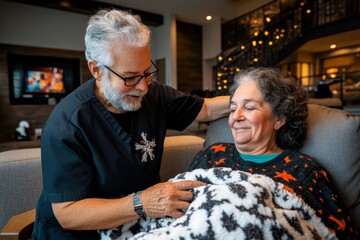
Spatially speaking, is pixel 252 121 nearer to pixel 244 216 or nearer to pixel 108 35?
pixel 244 216

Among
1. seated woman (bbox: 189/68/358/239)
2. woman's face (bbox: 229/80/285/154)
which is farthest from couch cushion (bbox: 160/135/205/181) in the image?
woman's face (bbox: 229/80/285/154)

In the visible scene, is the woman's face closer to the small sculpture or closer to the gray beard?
the gray beard

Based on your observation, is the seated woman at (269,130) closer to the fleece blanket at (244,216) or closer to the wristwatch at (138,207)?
the fleece blanket at (244,216)

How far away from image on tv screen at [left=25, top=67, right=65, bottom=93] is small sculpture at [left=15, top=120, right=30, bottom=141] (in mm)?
893

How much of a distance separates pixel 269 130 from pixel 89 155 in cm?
74

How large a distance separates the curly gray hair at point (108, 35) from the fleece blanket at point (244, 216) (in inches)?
22.0

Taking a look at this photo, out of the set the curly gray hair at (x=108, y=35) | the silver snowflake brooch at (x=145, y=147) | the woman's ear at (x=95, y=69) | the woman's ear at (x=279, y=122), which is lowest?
the silver snowflake brooch at (x=145, y=147)

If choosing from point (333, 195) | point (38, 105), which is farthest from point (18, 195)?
point (38, 105)

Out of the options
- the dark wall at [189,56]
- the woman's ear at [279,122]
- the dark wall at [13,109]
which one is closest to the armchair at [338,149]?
the woman's ear at [279,122]

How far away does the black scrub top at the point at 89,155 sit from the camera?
900 mm

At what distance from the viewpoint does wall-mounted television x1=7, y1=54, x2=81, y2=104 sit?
6379 mm

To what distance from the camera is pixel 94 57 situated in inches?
38.4

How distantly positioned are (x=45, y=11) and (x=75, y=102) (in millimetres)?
6873

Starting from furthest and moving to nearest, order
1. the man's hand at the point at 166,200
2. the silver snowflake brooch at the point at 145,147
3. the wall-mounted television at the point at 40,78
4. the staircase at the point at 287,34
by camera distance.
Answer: the staircase at the point at 287,34
the wall-mounted television at the point at 40,78
the silver snowflake brooch at the point at 145,147
the man's hand at the point at 166,200
